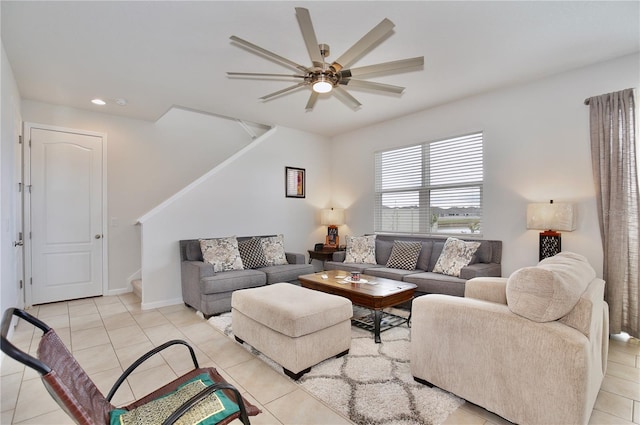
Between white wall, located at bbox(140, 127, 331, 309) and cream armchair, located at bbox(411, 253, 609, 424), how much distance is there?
355 cm

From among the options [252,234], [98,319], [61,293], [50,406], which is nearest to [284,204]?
[252,234]

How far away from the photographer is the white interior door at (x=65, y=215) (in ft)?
13.7

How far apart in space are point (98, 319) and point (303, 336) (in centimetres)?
280

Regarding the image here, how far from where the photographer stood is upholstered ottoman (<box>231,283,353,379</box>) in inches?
91.8

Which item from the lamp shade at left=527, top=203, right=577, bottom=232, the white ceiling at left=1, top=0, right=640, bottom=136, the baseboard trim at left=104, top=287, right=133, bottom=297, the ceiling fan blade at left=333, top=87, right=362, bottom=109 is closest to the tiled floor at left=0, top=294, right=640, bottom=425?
the baseboard trim at left=104, top=287, right=133, bottom=297

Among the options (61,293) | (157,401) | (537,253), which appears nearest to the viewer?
(157,401)

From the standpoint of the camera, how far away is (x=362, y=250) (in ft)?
15.9

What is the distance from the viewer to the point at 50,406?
2.06 metres

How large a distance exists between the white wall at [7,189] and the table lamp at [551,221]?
501 cm

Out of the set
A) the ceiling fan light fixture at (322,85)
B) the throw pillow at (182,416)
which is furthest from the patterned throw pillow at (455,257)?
the throw pillow at (182,416)

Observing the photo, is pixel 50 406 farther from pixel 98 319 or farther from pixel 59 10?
pixel 59 10

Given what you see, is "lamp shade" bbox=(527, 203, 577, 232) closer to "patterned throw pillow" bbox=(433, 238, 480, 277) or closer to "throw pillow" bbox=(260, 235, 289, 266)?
"patterned throw pillow" bbox=(433, 238, 480, 277)

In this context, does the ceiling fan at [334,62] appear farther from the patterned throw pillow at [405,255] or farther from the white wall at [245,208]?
the white wall at [245,208]

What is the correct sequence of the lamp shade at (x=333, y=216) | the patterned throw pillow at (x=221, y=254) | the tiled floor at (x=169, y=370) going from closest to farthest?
the tiled floor at (x=169, y=370)
the patterned throw pillow at (x=221, y=254)
the lamp shade at (x=333, y=216)
